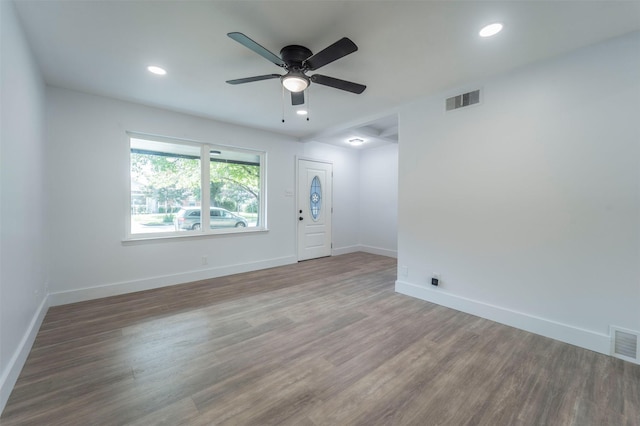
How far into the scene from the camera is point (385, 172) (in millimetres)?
6289

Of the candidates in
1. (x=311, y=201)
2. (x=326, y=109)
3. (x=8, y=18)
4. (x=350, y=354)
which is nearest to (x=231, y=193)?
(x=311, y=201)

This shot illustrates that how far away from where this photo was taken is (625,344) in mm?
2178

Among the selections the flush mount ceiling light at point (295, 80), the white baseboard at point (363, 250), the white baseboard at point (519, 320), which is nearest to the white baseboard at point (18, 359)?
the flush mount ceiling light at point (295, 80)

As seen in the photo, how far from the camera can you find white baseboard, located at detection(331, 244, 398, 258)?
6.25 metres

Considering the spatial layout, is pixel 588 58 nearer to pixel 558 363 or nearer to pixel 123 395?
pixel 558 363

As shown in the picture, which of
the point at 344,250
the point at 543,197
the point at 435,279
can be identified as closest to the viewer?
the point at 543,197

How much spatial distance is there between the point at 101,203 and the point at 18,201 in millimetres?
1593

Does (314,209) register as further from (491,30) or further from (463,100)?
(491,30)

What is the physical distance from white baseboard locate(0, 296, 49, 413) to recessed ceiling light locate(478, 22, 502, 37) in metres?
4.23

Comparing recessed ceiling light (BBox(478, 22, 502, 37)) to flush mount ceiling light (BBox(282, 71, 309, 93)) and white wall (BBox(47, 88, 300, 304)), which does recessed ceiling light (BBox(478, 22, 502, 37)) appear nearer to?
flush mount ceiling light (BBox(282, 71, 309, 93))

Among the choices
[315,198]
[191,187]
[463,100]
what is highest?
[463,100]

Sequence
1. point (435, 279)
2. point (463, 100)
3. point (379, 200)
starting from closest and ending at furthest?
point (463, 100) → point (435, 279) → point (379, 200)

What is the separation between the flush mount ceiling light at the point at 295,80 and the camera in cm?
230

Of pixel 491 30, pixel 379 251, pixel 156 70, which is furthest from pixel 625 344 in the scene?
pixel 156 70
